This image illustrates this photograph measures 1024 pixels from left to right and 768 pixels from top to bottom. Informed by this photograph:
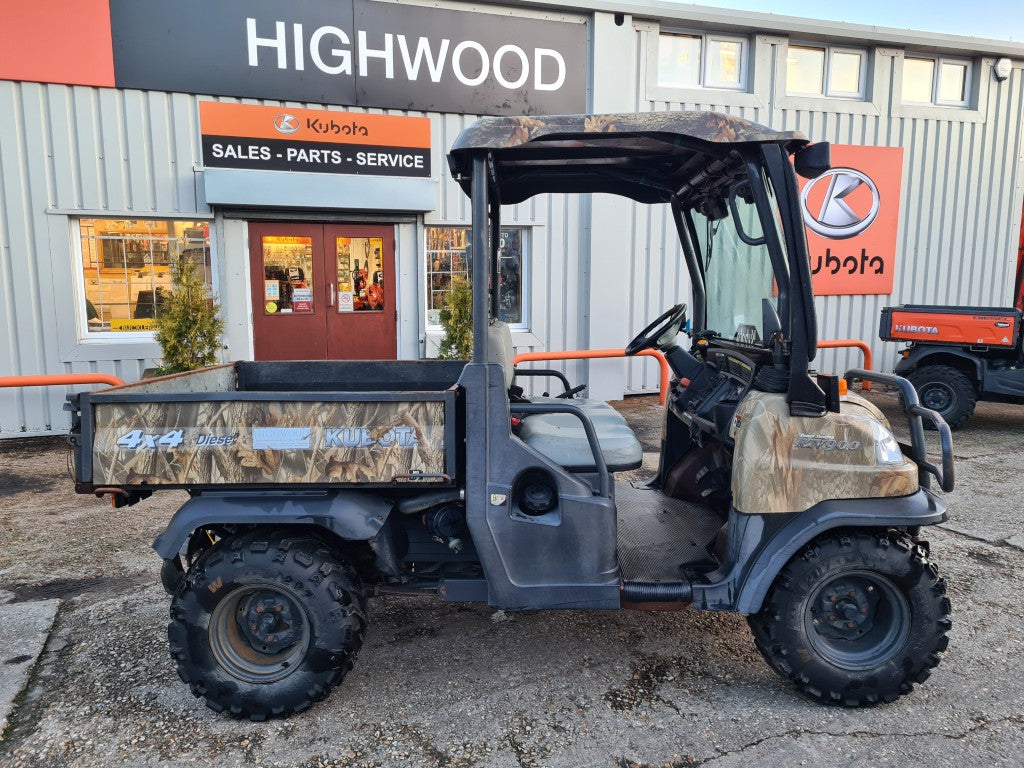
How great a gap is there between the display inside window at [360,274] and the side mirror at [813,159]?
669 centimetres

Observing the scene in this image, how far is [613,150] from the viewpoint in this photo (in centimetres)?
321

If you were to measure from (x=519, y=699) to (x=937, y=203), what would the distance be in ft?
35.6

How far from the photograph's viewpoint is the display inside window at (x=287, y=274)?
850 cm

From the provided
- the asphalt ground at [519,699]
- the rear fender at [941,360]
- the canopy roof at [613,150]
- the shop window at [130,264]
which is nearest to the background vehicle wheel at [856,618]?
the asphalt ground at [519,699]

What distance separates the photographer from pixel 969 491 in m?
6.03

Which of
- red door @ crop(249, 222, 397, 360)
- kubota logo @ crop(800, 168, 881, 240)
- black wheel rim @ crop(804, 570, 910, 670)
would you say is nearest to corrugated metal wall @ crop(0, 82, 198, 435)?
red door @ crop(249, 222, 397, 360)

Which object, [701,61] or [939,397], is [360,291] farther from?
[939,397]

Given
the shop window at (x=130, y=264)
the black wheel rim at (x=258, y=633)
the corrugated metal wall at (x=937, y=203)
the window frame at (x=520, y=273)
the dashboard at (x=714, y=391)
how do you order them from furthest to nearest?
the corrugated metal wall at (x=937, y=203)
the window frame at (x=520, y=273)
the shop window at (x=130, y=264)
the dashboard at (x=714, y=391)
the black wheel rim at (x=258, y=633)

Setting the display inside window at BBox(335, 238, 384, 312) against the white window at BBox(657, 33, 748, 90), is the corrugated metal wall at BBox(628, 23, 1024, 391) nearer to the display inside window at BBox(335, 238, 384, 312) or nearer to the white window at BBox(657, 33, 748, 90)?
the white window at BBox(657, 33, 748, 90)

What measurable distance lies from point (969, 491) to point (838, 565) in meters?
4.03

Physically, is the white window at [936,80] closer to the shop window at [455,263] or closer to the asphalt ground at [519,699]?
the shop window at [455,263]

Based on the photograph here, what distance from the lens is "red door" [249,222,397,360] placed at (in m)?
8.52

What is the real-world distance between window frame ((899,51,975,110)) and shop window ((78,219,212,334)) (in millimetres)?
9794

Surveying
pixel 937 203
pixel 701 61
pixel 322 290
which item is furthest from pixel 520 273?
pixel 937 203
